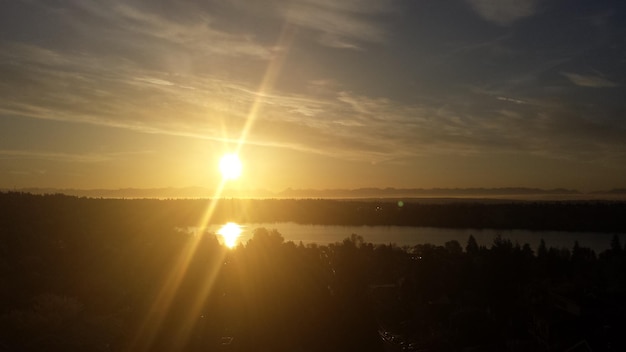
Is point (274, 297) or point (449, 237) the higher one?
point (449, 237)

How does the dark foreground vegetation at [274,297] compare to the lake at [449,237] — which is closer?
the dark foreground vegetation at [274,297]

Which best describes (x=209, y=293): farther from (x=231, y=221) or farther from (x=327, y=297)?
(x=231, y=221)

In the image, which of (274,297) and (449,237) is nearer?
(274,297)

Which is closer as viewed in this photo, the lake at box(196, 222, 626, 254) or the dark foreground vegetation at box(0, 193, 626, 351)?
the dark foreground vegetation at box(0, 193, 626, 351)

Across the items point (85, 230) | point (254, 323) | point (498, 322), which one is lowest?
point (498, 322)

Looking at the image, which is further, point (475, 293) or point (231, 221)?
point (231, 221)

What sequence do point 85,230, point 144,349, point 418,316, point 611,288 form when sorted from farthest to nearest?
point 85,230 < point 611,288 < point 418,316 < point 144,349

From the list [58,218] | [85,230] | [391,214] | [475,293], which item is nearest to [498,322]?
[475,293]

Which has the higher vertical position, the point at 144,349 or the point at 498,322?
the point at 144,349
